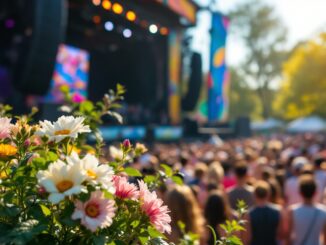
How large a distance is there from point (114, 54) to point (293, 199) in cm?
1615

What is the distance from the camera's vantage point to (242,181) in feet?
16.5

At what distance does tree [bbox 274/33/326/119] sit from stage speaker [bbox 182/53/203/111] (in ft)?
28.3

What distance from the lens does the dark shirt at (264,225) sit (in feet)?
13.6

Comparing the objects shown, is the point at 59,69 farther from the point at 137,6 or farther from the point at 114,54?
the point at 137,6

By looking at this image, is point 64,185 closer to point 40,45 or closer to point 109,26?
point 40,45

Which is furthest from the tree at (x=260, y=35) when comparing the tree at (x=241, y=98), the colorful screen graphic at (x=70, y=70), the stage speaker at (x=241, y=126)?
the colorful screen graphic at (x=70, y=70)

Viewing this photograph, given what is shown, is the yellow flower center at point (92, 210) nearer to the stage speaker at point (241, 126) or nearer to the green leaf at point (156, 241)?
the green leaf at point (156, 241)

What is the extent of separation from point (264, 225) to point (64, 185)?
350cm

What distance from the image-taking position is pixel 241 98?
5691 centimetres

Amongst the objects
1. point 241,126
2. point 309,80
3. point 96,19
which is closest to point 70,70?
point 96,19

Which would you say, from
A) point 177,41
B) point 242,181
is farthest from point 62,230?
point 177,41

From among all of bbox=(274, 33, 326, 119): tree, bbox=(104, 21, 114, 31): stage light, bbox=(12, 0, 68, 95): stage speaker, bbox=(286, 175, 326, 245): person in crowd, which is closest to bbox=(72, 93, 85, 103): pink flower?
bbox=(286, 175, 326, 245): person in crowd

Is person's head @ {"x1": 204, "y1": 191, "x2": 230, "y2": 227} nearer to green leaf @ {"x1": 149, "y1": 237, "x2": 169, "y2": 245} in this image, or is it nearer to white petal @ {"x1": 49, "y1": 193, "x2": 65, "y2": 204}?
green leaf @ {"x1": 149, "y1": 237, "x2": 169, "y2": 245}

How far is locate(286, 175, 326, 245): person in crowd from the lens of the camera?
13.8 ft
